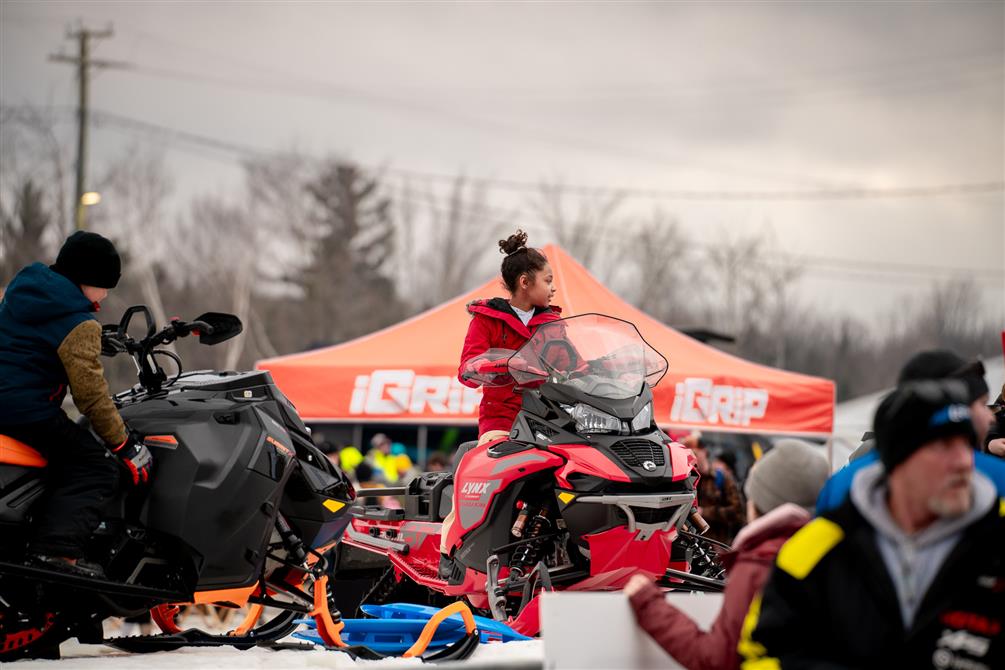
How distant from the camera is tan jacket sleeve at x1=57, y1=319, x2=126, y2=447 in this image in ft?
14.8

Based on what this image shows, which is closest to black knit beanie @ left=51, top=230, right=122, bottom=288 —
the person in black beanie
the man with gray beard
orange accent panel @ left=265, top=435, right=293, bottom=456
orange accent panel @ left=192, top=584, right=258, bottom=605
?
the person in black beanie

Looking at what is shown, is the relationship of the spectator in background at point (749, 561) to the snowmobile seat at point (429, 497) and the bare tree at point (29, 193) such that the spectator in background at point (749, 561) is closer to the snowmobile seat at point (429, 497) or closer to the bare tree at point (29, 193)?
the snowmobile seat at point (429, 497)

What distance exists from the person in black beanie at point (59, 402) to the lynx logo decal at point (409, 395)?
536 cm

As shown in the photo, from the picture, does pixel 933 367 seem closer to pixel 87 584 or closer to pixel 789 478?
pixel 789 478

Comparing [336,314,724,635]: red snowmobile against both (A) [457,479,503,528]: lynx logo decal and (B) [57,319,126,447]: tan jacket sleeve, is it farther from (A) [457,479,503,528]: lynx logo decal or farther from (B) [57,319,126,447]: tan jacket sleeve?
(B) [57,319,126,447]: tan jacket sleeve

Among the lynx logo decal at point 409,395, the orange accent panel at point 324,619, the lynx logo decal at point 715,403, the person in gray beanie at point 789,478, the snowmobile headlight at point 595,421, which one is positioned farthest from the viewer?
the lynx logo decal at point 715,403

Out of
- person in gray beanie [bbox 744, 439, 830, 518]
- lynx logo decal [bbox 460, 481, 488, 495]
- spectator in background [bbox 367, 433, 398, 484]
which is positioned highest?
person in gray beanie [bbox 744, 439, 830, 518]

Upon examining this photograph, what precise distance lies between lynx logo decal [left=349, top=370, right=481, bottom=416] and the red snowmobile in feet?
11.1

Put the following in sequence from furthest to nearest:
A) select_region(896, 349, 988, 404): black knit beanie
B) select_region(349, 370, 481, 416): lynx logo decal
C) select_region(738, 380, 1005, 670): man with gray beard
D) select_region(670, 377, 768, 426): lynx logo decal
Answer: select_region(670, 377, 768, 426): lynx logo decal
select_region(349, 370, 481, 416): lynx logo decal
select_region(896, 349, 988, 404): black knit beanie
select_region(738, 380, 1005, 670): man with gray beard

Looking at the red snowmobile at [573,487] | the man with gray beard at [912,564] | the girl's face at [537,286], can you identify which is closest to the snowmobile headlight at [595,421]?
the red snowmobile at [573,487]

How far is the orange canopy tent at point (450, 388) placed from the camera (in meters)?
9.98

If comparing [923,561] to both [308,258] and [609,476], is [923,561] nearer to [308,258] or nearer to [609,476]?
[609,476]

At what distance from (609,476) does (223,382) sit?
1877 millimetres

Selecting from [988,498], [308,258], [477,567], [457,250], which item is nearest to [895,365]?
[457,250]
